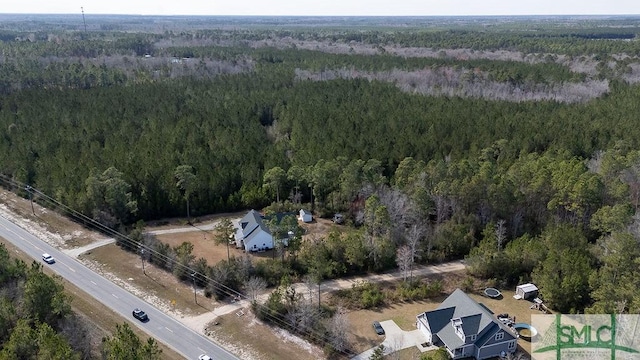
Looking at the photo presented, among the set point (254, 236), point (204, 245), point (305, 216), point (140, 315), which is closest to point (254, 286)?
point (140, 315)

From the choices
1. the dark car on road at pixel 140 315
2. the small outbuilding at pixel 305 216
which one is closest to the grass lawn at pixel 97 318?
the dark car on road at pixel 140 315

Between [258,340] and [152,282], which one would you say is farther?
[152,282]

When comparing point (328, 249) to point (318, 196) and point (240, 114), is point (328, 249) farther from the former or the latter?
point (240, 114)

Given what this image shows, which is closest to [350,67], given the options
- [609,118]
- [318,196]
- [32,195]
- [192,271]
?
[609,118]

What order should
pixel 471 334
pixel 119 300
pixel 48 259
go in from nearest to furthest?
1. pixel 471 334
2. pixel 119 300
3. pixel 48 259

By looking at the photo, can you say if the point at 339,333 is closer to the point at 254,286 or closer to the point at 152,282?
the point at 254,286

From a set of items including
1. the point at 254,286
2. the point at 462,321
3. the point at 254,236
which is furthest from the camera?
the point at 254,236
